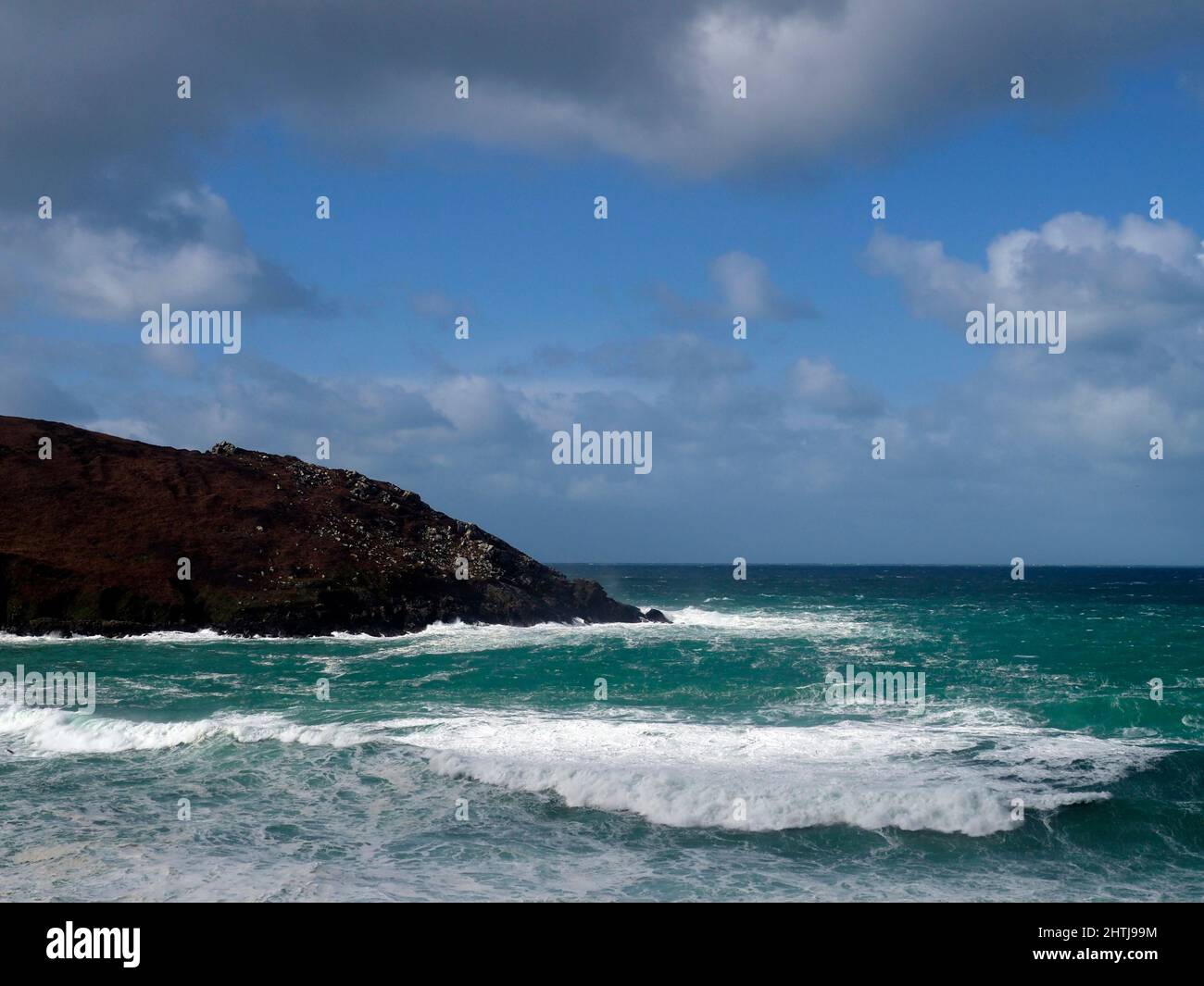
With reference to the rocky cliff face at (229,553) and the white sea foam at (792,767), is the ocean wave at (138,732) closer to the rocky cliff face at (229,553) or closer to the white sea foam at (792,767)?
the white sea foam at (792,767)

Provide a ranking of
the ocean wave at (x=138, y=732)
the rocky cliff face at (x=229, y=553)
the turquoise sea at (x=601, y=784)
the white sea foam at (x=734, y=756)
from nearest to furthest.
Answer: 1. the turquoise sea at (x=601, y=784)
2. the white sea foam at (x=734, y=756)
3. the ocean wave at (x=138, y=732)
4. the rocky cliff face at (x=229, y=553)

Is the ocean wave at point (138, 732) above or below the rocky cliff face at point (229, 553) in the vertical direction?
below

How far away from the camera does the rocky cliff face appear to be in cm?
4534

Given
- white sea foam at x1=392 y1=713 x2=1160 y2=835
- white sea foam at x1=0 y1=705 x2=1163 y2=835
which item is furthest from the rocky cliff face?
white sea foam at x1=392 y1=713 x2=1160 y2=835

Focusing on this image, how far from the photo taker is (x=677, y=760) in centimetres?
1922

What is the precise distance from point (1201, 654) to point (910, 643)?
11.8 metres

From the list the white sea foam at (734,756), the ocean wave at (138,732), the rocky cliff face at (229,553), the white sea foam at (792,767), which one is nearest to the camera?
the white sea foam at (792,767)

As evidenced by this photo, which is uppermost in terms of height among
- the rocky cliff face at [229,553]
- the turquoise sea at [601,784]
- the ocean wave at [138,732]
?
the rocky cliff face at [229,553]

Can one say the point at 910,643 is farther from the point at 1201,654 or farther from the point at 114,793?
the point at 114,793

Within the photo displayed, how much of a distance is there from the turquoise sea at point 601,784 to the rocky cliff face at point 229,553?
38.5 feet

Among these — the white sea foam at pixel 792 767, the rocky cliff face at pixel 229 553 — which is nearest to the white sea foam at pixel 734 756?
the white sea foam at pixel 792 767

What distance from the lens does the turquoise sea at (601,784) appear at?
514 inches

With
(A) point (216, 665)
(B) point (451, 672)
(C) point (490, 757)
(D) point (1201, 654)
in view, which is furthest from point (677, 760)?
(D) point (1201, 654)

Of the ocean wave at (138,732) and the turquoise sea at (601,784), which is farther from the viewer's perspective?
the ocean wave at (138,732)
